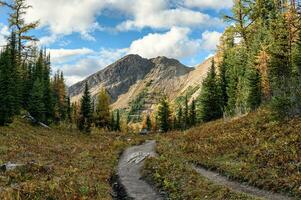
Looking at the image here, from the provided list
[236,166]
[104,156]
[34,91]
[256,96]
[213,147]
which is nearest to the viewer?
[236,166]

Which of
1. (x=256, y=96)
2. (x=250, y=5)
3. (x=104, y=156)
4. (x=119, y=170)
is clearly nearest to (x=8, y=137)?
(x=104, y=156)

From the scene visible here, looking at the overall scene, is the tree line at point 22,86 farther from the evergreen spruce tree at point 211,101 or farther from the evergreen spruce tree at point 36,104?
the evergreen spruce tree at point 211,101

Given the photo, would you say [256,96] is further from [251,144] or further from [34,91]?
[34,91]

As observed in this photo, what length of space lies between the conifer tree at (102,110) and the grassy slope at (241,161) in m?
53.9

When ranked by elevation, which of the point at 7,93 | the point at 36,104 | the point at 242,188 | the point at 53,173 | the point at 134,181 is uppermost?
the point at 7,93

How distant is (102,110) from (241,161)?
218ft

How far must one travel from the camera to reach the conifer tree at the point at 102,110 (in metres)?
83.9

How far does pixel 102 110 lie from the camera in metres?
85.1

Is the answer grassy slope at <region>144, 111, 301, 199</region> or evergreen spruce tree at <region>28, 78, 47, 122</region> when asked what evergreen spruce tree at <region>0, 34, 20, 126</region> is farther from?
grassy slope at <region>144, 111, 301, 199</region>

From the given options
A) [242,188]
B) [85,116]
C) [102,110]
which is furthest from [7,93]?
[102,110]

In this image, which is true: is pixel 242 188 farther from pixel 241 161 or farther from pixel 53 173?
pixel 53 173

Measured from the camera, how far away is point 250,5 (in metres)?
50.3

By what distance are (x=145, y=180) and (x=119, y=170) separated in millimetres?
5058

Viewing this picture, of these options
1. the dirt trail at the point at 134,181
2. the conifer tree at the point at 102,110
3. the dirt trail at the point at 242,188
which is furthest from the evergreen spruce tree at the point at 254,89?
the conifer tree at the point at 102,110
